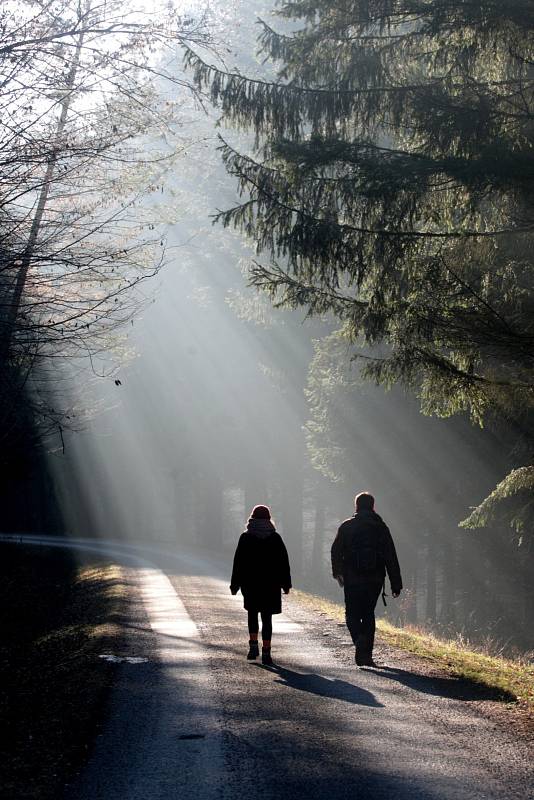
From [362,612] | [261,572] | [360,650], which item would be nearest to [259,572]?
[261,572]

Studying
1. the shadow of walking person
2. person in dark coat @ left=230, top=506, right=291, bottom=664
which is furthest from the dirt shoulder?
person in dark coat @ left=230, top=506, right=291, bottom=664

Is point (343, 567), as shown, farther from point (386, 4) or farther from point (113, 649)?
point (386, 4)

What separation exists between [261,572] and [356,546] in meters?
1.28

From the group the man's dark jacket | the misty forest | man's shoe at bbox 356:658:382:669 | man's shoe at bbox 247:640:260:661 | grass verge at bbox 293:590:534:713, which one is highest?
the misty forest

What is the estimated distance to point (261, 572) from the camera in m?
12.1

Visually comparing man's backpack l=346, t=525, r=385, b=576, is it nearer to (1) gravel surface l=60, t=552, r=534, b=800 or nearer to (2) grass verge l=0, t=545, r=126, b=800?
(1) gravel surface l=60, t=552, r=534, b=800

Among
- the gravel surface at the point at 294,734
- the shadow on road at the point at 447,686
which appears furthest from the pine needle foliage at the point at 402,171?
the gravel surface at the point at 294,734

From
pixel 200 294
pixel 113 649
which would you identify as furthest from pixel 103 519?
pixel 113 649

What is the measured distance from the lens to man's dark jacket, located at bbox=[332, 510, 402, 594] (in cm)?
1169

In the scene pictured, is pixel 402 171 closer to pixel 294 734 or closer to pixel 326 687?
pixel 326 687

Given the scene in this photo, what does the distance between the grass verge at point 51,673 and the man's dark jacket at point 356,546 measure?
304 centimetres

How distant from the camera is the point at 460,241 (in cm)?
1350

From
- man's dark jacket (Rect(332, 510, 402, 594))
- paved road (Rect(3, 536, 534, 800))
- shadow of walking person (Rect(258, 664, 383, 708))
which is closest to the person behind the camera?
paved road (Rect(3, 536, 534, 800))

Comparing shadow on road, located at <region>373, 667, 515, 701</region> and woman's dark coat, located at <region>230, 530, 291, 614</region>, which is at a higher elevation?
woman's dark coat, located at <region>230, 530, 291, 614</region>
